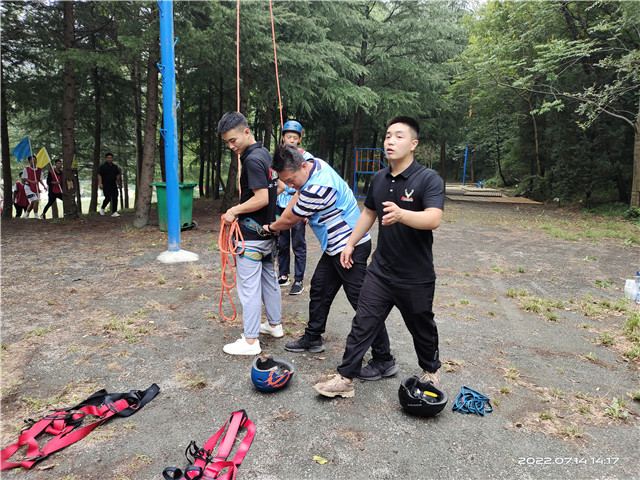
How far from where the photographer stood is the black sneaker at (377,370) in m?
3.32

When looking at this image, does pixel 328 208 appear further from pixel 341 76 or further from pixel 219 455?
pixel 341 76

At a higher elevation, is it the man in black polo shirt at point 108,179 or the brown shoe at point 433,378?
the man in black polo shirt at point 108,179

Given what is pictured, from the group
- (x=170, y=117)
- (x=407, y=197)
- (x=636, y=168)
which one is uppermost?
(x=170, y=117)

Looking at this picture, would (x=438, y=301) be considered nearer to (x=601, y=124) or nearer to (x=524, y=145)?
(x=601, y=124)

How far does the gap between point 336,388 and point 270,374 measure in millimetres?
486

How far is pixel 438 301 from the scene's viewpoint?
5.42m

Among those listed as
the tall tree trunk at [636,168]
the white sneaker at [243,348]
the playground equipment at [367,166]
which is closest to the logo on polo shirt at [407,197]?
the white sneaker at [243,348]

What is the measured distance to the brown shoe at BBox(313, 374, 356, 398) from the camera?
2.97 m

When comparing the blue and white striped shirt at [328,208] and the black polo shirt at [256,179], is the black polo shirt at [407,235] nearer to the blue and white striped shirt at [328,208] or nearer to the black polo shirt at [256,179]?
the blue and white striped shirt at [328,208]

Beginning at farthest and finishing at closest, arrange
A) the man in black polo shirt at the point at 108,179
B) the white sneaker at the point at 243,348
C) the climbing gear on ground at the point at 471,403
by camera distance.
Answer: the man in black polo shirt at the point at 108,179
the white sneaker at the point at 243,348
the climbing gear on ground at the point at 471,403

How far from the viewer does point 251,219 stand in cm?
356

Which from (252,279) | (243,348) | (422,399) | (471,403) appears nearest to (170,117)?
(252,279)

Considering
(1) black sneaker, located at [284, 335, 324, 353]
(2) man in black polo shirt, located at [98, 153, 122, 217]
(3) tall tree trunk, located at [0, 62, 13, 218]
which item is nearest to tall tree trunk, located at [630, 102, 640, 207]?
(1) black sneaker, located at [284, 335, 324, 353]

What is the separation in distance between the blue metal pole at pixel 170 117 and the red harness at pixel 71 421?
4270 millimetres
